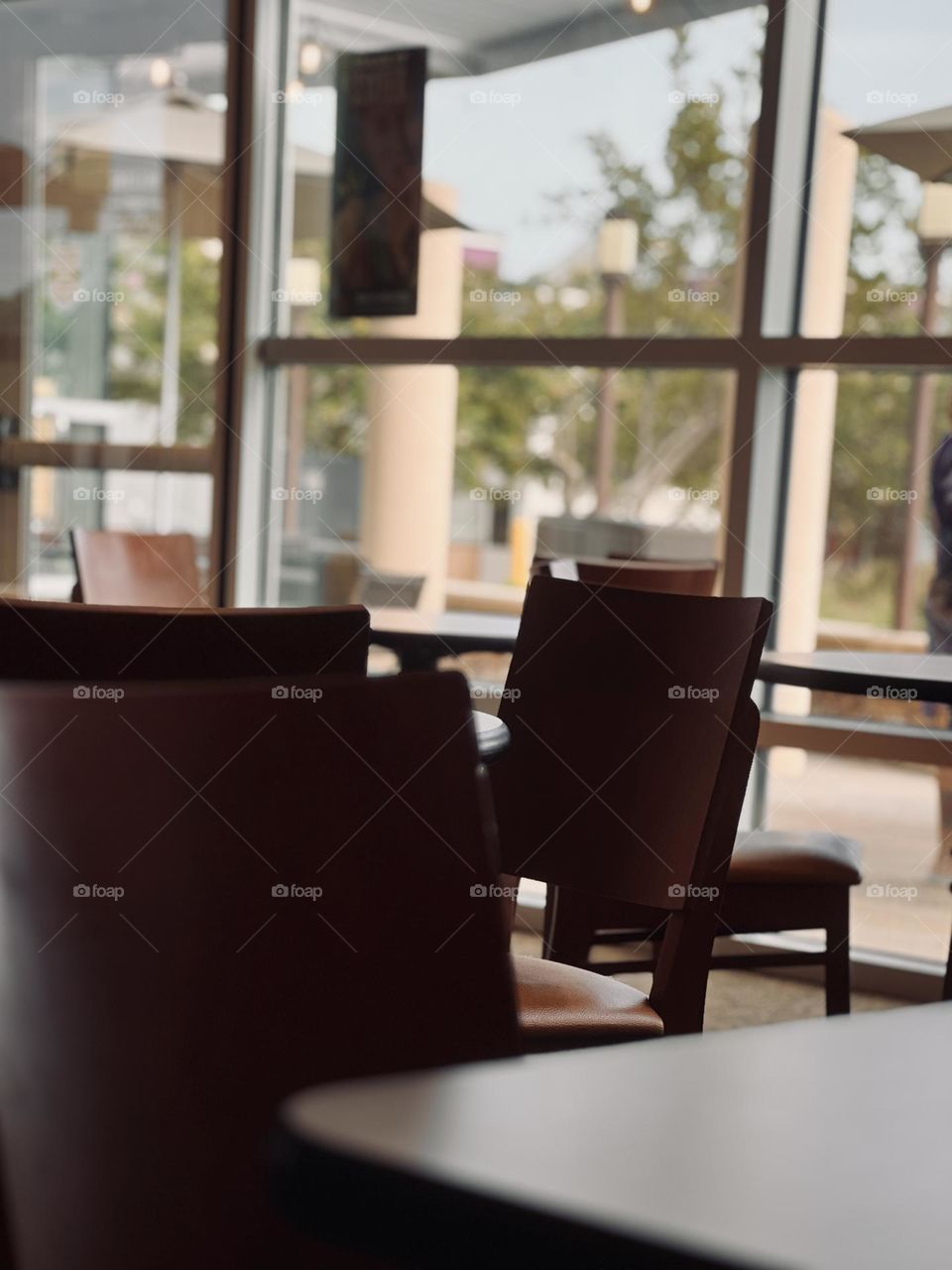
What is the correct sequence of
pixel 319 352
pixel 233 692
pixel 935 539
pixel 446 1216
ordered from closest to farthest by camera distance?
pixel 446 1216, pixel 233 692, pixel 935 539, pixel 319 352

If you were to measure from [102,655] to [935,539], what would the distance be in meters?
2.79

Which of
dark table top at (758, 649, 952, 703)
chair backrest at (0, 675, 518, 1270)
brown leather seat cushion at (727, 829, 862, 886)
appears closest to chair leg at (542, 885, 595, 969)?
brown leather seat cushion at (727, 829, 862, 886)

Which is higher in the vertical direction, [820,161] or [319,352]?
[820,161]

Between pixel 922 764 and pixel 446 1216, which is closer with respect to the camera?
pixel 446 1216

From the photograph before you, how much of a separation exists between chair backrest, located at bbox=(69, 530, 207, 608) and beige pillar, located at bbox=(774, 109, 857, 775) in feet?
5.20

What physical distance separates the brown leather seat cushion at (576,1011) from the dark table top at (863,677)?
40.2 inches

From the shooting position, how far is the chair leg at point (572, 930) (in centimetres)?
Result: 250

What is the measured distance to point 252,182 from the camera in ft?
16.2

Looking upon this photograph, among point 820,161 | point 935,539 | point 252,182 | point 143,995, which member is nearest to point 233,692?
point 143,995

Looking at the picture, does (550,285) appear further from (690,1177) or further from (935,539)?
(690,1177)

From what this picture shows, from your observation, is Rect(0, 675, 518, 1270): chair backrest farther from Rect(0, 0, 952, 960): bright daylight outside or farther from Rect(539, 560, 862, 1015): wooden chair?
Rect(0, 0, 952, 960): bright daylight outside

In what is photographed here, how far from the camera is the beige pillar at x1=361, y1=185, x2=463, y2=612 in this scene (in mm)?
4527

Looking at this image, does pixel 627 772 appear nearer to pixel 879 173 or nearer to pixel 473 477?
pixel 879 173

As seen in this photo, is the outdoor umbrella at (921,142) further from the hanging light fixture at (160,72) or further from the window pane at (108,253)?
the hanging light fixture at (160,72)
